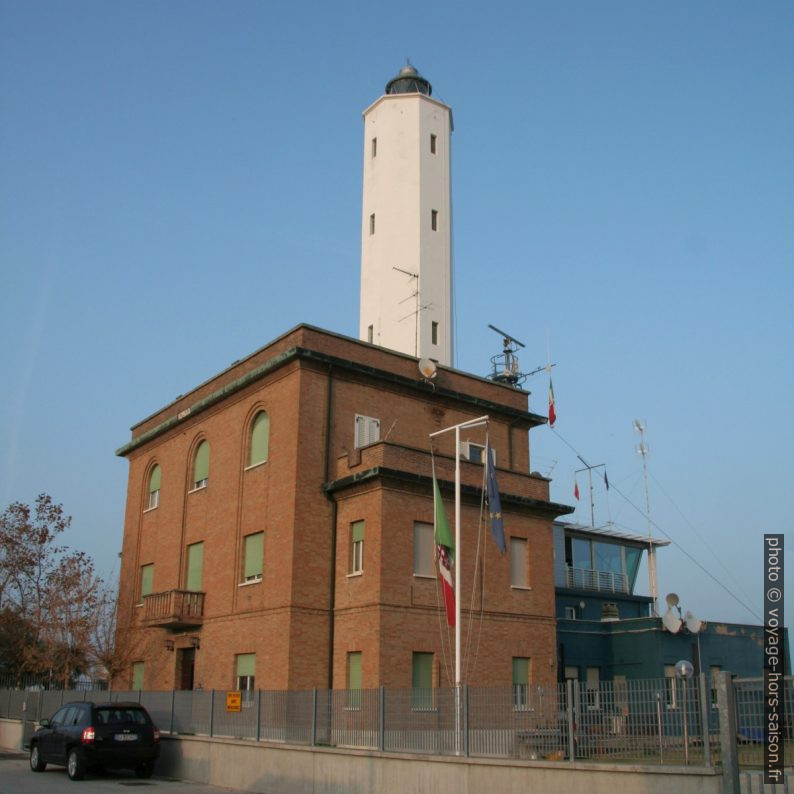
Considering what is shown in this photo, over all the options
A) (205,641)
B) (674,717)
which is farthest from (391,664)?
(674,717)

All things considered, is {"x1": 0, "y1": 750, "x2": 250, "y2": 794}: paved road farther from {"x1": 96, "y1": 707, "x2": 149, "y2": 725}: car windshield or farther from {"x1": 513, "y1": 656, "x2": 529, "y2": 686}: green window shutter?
{"x1": 513, "y1": 656, "x2": 529, "y2": 686}: green window shutter

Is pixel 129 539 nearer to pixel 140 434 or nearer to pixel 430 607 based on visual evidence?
pixel 140 434

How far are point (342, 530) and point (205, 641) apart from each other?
6.38 m

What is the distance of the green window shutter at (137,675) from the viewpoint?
3284 centimetres

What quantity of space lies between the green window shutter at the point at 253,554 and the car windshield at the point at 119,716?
636 cm

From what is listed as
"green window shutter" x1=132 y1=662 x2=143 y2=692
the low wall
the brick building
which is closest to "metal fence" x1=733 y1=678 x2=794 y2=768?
the low wall

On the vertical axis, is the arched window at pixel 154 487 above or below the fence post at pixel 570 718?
above

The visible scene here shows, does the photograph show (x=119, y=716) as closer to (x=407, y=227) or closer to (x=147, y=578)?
(x=147, y=578)

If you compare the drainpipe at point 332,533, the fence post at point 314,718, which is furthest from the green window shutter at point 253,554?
the fence post at point 314,718

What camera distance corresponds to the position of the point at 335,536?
88.8 ft

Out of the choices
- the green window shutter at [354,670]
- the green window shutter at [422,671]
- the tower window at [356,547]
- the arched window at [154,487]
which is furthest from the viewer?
the arched window at [154,487]

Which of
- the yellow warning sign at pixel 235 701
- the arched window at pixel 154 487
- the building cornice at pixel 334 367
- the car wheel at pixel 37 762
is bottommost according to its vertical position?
the car wheel at pixel 37 762

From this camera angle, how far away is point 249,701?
21.9m

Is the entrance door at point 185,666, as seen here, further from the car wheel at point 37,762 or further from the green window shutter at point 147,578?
the car wheel at point 37,762
